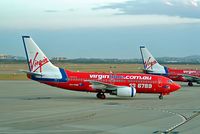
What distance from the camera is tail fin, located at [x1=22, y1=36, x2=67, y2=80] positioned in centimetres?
3969

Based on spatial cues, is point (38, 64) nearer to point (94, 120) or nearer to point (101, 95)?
point (101, 95)

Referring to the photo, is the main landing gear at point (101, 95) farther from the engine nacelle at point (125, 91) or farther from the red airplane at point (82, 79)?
the engine nacelle at point (125, 91)

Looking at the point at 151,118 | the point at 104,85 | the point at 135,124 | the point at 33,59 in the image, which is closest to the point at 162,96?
the point at 104,85

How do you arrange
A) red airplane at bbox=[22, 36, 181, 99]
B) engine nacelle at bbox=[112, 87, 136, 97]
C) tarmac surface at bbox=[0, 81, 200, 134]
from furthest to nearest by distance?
red airplane at bbox=[22, 36, 181, 99] → engine nacelle at bbox=[112, 87, 136, 97] → tarmac surface at bbox=[0, 81, 200, 134]

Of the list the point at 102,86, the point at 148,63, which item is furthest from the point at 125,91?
the point at 148,63

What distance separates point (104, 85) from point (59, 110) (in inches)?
445

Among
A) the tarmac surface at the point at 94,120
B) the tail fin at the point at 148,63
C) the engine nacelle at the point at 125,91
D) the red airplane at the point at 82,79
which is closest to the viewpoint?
the tarmac surface at the point at 94,120

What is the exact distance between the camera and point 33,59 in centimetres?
4006

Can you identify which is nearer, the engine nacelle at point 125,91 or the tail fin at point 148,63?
the engine nacelle at point 125,91

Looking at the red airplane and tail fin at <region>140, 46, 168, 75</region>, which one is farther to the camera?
tail fin at <region>140, 46, 168, 75</region>

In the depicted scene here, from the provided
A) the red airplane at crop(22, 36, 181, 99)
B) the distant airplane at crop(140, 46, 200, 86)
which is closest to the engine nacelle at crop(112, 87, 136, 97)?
the red airplane at crop(22, 36, 181, 99)

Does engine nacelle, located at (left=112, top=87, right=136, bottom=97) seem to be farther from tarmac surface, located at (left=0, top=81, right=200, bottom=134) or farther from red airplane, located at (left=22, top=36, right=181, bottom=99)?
tarmac surface, located at (left=0, top=81, right=200, bottom=134)

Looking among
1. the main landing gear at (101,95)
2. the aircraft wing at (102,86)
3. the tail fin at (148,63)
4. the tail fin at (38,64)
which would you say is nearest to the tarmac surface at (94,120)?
the tail fin at (38,64)

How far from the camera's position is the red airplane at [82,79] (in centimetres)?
3969
